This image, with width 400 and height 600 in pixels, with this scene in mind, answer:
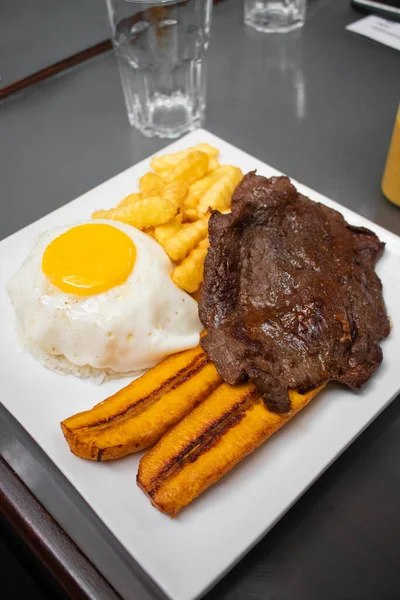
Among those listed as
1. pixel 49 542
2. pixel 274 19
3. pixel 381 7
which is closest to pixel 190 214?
pixel 49 542

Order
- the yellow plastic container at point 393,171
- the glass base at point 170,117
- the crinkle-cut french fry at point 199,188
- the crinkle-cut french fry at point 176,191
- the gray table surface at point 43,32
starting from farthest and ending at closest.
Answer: the gray table surface at point 43,32, the glass base at point 170,117, the yellow plastic container at point 393,171, the crinkle-cut french fry at point 199,188, the crinkle-cut french fry at point 176,191

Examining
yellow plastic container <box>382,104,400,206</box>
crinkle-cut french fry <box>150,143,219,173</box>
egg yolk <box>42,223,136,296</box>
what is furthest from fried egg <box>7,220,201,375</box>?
yellow plastic container <box>382,104,400,206</box>

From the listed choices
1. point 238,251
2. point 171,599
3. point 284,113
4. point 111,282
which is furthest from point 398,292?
point 284,113

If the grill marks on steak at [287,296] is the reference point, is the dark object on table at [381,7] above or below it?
below

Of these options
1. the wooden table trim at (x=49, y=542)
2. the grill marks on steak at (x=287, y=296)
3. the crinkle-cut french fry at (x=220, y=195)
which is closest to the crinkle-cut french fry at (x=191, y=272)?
the grill marks on steak at (x=287, y=296)

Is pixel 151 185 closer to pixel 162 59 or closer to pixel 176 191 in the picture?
pixel 176 191

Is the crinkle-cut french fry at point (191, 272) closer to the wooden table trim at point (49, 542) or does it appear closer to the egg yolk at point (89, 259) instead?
the egg yolk at point (89, 259)

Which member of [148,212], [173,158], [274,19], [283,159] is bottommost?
[283,159]
